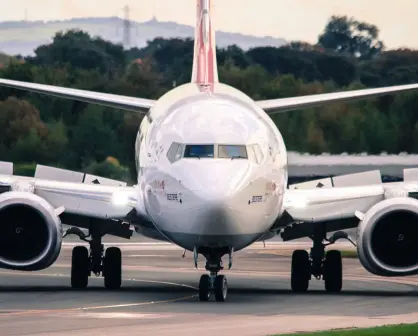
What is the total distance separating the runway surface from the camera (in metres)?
23.3

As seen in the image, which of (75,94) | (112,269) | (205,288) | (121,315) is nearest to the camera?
(121,315)

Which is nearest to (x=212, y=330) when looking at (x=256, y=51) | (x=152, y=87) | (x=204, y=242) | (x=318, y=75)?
(x=204, y=242)

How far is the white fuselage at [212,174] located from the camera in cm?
2702

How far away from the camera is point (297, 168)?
182 feet

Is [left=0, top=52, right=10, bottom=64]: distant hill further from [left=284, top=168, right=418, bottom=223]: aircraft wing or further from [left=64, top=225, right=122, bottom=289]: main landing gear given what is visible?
[left=284, top=168, right=418, bottom=223]: aircraft wing

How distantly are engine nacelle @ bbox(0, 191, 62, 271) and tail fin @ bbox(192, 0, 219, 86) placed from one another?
591cm

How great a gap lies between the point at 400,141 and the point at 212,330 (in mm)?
30288

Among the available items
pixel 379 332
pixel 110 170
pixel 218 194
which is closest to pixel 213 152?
pixel 218 194

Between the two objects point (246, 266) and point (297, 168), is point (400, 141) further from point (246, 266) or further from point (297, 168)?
point (246, 266)

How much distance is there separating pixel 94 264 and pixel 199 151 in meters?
6.12

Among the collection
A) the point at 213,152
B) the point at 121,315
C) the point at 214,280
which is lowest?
the point at 121,315

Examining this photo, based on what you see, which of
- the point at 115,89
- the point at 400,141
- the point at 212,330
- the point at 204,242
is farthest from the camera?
the point at 115,89

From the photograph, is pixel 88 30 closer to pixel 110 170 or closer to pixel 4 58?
pixel 4 58

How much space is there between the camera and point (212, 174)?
2702cm
